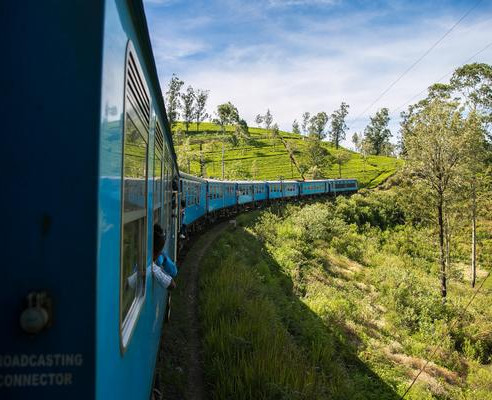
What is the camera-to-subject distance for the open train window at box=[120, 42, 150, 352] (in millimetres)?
1862

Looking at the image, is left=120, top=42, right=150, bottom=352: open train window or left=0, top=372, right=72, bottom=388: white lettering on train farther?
left=120, top=42, right=150, bottom=352: open train window

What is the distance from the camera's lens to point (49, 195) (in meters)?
1.29

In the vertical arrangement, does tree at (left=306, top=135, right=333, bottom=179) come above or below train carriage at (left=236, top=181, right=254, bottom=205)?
above

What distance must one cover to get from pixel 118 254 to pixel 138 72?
1154mm

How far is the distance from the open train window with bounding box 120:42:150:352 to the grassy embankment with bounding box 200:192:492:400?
3864 mm

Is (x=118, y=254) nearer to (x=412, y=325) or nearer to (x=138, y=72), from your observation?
(x=138, y=72)

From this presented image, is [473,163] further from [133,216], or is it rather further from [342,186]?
[342,186]

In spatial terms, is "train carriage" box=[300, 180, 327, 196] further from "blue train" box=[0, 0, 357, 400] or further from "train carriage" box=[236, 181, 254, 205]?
"blue train" box=[0, 0, 357, 400]

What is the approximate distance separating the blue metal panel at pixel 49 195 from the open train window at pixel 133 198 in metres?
0.42

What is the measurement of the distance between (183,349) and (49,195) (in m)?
6.32

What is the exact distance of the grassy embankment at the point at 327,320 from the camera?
6.43 meters

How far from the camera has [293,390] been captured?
5633mm

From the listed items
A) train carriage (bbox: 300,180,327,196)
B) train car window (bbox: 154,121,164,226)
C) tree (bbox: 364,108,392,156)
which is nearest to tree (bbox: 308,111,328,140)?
tree (bbox: 364,108,392,156)

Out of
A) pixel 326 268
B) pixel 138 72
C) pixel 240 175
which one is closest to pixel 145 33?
pixel 138 72
